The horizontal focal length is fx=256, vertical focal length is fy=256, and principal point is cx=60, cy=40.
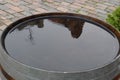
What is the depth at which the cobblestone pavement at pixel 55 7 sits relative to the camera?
649cm

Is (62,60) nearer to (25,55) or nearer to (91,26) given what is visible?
(25,55)

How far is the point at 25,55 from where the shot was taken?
2498mm

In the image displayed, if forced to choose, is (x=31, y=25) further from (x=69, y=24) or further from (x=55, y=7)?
(x=55, y=7)

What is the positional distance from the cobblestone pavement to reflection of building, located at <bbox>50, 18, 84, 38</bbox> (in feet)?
11.1

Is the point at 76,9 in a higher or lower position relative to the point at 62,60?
lower

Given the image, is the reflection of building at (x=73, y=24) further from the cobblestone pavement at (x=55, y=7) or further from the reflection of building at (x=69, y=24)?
the cobblestone pavement at (x=55, y=7)

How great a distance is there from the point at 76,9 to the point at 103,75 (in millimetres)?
4653

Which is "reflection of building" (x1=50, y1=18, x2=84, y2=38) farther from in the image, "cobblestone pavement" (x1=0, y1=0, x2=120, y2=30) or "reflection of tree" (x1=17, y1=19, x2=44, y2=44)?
"cobblestone pavement" (x1=0, y1=0, x2=120, y2=30)

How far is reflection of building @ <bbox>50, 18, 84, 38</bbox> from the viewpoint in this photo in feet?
9.56

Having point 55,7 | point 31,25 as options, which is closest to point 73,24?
point 31,25

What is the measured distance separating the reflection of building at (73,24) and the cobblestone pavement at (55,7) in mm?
3371

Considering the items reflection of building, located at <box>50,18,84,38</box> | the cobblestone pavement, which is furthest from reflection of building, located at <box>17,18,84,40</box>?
the cobblestone pavement

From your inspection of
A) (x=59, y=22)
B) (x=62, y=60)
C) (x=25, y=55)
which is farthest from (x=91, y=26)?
(x=25, y=55)

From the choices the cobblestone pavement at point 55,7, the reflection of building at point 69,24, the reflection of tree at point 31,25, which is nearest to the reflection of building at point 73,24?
the reflection of building at point 69,24
